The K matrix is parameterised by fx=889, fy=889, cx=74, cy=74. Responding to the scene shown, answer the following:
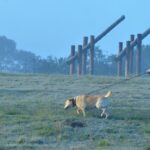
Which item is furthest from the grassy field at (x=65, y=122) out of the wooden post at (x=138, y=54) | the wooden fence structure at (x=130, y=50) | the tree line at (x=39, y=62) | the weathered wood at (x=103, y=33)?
the tree line at (x=39, y=62)

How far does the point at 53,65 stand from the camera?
67250 mm

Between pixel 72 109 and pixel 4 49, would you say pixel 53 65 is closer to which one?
pixel 4 49

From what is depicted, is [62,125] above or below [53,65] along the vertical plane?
below

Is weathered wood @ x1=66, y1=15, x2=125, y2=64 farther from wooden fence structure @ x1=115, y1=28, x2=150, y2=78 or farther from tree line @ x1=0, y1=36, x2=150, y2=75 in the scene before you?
tree line @ x1=0, y1=36, x2=150, y2=75

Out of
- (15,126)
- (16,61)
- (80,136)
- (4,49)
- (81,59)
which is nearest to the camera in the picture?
(80,136)

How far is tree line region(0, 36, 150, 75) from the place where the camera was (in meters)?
65.2

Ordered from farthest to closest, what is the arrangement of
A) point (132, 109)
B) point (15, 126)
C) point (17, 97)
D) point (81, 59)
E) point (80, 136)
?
point (81, 59) < point (17, 97) < point (132, 109) < point (15, 126) < point (80, 136)

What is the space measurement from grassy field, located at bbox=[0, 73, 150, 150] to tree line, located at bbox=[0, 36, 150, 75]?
32094 millimetres

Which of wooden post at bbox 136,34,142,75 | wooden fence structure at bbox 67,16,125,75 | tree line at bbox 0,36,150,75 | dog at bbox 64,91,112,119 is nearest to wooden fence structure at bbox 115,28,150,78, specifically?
wooden post at bbox 136,34,142,75

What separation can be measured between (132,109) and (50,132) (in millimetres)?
4961

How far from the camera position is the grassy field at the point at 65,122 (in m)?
16.0

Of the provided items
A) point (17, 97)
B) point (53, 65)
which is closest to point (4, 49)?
point (53, 65)

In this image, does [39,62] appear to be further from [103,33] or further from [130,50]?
[130,50]

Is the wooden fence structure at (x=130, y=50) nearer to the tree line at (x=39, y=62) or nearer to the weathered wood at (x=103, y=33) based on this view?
the weathered wood at (x=103, y=33)
